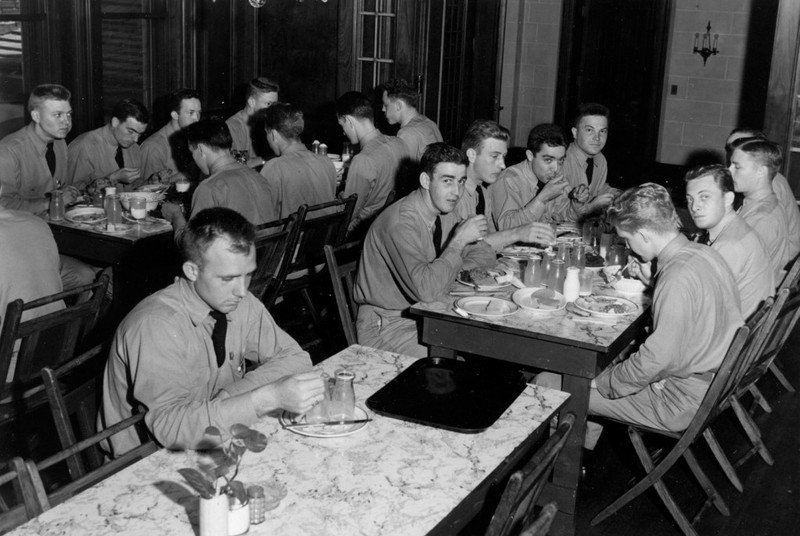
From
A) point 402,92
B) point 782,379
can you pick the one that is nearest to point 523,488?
point 782,379

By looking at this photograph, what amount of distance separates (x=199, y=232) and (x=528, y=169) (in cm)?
311

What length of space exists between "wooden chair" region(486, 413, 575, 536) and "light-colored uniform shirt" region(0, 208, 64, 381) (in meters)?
2.28

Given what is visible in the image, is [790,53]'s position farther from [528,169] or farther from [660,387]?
[660,387]

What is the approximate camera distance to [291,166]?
5.70 m

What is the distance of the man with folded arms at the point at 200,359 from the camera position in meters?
2.50

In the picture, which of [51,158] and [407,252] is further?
[51,158]

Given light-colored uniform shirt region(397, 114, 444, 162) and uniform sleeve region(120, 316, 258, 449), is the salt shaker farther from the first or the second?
light-colored uniform shirt region(397, 114, 444, 162)

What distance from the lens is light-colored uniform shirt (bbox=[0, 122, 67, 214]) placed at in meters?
5.57

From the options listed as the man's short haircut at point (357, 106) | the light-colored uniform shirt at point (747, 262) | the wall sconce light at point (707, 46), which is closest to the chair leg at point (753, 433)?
the light-colored uniform shirt at point (747, 262)

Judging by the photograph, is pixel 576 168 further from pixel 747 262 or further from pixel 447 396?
pixel 447 396

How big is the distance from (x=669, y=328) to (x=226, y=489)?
2.08 metres

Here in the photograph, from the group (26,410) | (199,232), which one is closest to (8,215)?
(26,410)

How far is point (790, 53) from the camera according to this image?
729 centimetres

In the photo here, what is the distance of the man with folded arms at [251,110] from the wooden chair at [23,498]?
209 inches
